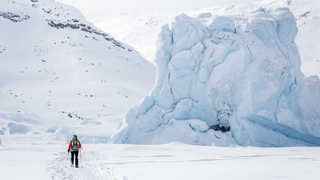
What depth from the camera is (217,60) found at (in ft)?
41.7

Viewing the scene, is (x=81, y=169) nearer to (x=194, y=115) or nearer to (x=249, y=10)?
(x=194, y=115)

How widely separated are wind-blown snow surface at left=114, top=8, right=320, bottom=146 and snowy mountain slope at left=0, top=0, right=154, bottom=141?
5269mm

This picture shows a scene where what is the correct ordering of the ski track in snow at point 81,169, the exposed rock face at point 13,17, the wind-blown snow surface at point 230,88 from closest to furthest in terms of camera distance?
the ski track in snow at point 81,169, the wind-blown snow surface at point 230,88, the exposed rock face at point 13,17

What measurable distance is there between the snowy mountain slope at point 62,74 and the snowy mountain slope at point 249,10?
7.20m

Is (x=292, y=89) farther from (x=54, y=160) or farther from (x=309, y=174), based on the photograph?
(x=54, y=160)

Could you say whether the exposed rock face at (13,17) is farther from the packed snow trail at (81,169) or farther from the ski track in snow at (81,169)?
the ski track in snow at (81,169)

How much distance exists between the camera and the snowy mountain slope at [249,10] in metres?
41.7

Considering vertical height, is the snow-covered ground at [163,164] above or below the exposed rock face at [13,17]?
below

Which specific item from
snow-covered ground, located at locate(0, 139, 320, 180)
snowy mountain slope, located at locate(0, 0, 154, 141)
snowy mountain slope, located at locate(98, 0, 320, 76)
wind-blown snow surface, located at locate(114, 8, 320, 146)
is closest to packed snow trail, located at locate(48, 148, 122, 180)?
snow-covered ground, located at locate(0, 139, 320, 180)

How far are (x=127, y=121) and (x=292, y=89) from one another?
21.4 ft

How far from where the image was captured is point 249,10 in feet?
120

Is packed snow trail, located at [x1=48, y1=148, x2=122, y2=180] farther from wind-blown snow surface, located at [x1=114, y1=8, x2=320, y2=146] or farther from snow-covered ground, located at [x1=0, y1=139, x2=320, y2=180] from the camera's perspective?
wind-blown snow surface, located at [x1=114, y1=8, x2=320, y2=146]

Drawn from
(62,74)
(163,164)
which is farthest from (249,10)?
(163,164)

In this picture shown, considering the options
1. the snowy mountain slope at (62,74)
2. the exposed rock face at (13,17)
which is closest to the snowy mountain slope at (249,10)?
the snowy mountain slope at (62,74)
